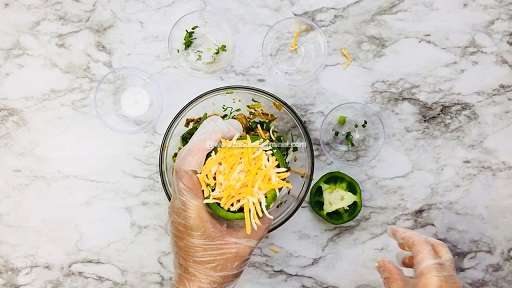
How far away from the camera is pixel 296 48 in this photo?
144cm

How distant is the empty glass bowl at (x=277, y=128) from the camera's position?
133cm

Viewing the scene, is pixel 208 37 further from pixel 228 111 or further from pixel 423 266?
pixel 423 266

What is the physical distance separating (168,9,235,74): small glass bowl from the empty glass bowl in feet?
0.34

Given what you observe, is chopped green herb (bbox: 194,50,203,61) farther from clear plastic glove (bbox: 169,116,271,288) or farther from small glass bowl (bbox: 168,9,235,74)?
clear plastic glove (bbox: 169,116,271,288)

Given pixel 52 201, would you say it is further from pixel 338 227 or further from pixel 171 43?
pixel 338 227

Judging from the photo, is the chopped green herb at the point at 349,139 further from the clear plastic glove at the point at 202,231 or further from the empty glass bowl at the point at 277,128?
the clear plastic glove at the point at 202,231

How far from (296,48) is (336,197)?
13.8 inches

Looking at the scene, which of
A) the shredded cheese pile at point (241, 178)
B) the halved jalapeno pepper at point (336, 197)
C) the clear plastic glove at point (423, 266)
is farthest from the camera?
the halved jalapeno pepper at point (336, 197)

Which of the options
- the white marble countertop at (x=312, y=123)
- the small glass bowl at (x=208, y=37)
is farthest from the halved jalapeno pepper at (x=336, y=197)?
the small glass bowl at (x=208, y=37)

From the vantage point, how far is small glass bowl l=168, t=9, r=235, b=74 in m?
1.42

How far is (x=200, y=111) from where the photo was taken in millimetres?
1350

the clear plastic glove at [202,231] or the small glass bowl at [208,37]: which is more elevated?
the small glass bowl at [208,37]

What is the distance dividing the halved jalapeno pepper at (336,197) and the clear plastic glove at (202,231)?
185 mm

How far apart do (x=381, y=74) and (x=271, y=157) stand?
40cm
